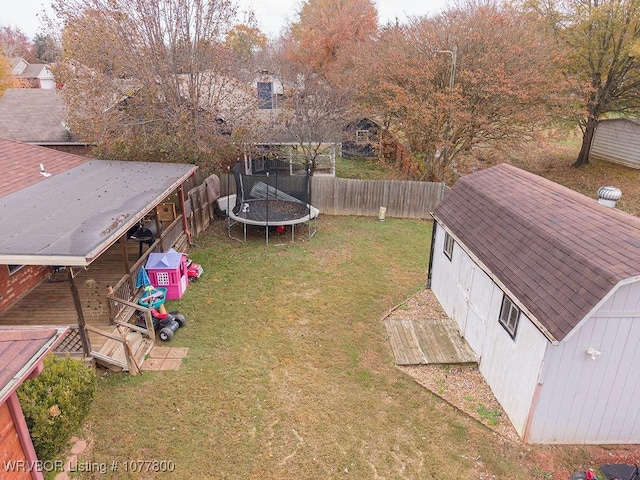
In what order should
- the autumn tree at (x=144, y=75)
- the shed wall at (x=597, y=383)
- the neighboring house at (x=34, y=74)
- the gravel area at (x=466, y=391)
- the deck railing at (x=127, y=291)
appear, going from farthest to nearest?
the neighboring house at (x=34, y=74) < the autumn tree at (x=144, y=75) < the deck railing at (x=127, y=291) < the gravel area at (x=466, y=391) < the shed wall at (x=597, y=383)

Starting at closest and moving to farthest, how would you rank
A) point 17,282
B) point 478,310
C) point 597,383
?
point 597,383 < point 478,310 < point 17,282

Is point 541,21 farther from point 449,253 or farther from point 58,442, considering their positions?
point 58,442

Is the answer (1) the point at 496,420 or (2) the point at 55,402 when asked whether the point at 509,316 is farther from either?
(2) the point at 55,402

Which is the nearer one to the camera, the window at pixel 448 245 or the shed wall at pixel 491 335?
the shed wall at pixel 491 335

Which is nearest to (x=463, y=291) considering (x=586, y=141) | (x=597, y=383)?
(x=597, y=383)

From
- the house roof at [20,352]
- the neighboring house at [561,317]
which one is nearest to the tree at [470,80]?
the neighboring house at [561,317]

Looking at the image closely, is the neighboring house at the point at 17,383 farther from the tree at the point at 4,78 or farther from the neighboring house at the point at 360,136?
the tree at the point at 4,78
